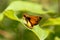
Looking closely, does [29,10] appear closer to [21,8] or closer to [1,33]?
[21,8]

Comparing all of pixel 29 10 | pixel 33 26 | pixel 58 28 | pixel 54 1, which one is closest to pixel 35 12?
pixel 29 10

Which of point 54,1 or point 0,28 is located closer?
point 0,28

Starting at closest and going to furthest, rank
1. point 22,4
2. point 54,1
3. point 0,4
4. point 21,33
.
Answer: point 21,33 < point 0,4 < point 22,4 < point 54,1

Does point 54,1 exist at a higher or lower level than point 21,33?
Result: lower

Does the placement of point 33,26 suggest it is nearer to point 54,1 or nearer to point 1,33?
point 1,33

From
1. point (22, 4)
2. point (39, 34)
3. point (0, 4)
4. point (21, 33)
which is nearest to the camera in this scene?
point (39, 34)

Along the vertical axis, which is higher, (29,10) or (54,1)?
(29,10)

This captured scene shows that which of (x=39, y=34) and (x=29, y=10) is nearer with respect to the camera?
(x=39, y=34)

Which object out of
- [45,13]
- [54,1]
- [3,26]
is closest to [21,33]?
[3,26]

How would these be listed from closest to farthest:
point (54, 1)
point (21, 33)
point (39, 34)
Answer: point (39, 34)
point (21, 33)
point (54, 1)
